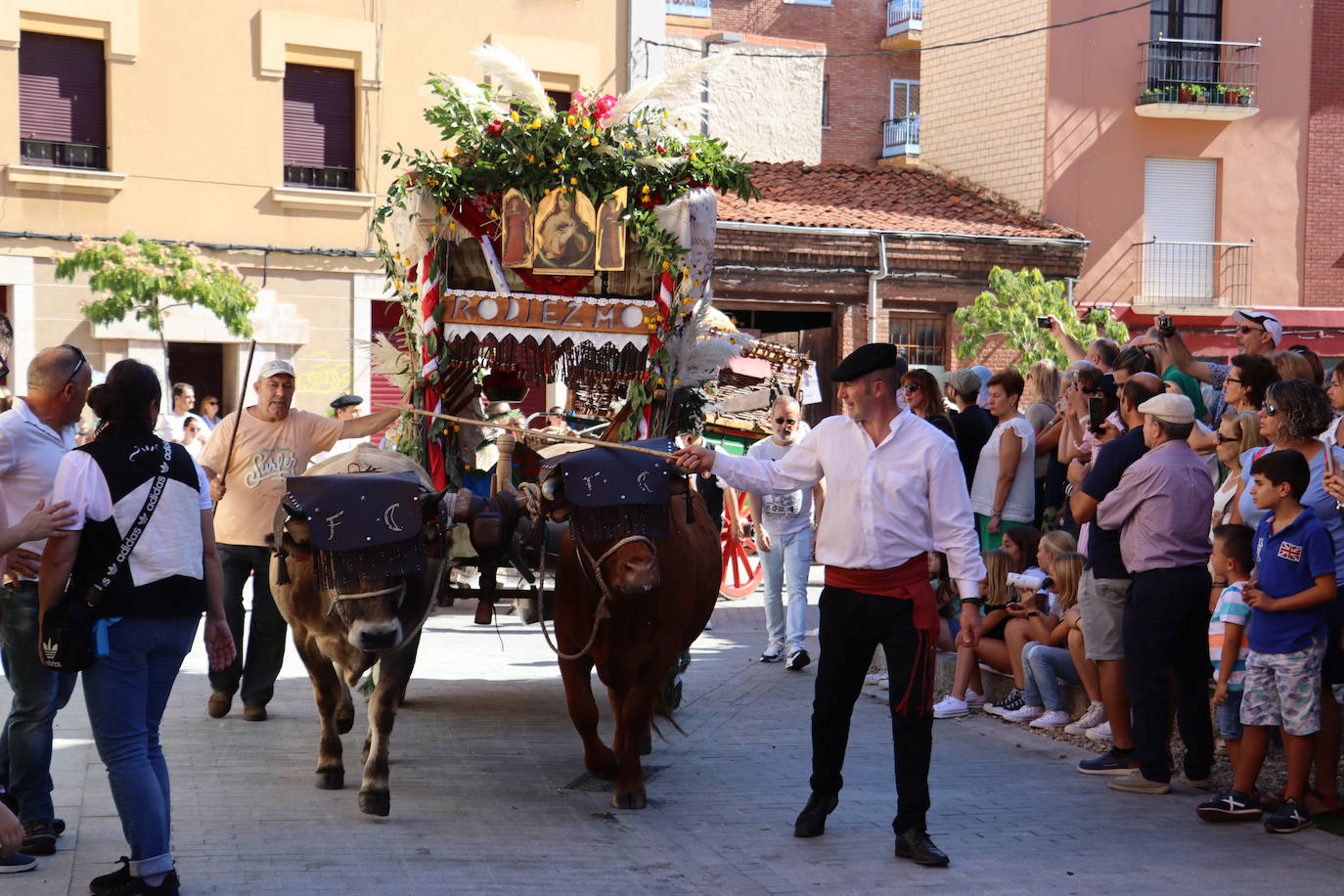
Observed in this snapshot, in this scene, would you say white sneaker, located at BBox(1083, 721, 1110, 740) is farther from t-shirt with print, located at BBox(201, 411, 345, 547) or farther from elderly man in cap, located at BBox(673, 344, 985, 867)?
t-shirt with print, located at BBox(201, 411, 345, 547)

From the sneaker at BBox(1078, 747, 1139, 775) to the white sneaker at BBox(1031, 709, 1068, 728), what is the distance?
3.26 feet

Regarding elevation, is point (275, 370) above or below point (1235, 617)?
above

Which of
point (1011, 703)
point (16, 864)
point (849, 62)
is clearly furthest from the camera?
point (849, 62)

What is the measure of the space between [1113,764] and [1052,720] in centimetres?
105

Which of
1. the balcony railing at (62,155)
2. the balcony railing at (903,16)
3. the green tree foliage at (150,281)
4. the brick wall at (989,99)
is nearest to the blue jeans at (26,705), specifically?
the green tree foliage at (150,281)

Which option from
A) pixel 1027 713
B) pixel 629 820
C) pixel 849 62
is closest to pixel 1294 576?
pixel 1027 713

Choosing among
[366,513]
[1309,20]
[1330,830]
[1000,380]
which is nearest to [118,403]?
[366,513]

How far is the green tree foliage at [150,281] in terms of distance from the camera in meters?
18.4

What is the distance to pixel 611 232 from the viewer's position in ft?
29.3

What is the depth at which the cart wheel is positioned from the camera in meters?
15.1

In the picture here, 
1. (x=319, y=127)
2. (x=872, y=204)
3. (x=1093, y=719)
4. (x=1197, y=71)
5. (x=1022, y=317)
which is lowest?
(x=1093, y=719)

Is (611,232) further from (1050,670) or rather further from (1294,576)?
(1294,576)

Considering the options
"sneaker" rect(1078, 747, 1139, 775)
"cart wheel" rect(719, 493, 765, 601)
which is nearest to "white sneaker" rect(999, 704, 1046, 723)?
"sneaker" rect(1078, 747, 1139, 775)

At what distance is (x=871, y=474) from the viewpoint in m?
6.54
